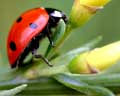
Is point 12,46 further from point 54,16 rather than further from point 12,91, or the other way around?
point 12,91

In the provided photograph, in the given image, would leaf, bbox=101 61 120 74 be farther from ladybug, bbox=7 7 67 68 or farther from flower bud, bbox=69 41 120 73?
ladybug, bbox=7 7 67 68

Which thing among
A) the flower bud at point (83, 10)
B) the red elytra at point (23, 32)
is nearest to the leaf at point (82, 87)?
the flower bud at point (83, 10)

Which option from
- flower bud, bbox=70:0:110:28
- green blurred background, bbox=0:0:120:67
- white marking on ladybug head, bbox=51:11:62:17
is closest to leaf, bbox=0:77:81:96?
flower bud, bbox=70:0:110:28

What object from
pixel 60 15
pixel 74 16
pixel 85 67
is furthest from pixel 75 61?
pixel 60 15

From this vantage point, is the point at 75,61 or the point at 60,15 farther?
the point at 60,15

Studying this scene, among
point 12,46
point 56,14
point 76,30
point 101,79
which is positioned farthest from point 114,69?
point 76,30

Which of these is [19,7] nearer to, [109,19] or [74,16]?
[109,19]

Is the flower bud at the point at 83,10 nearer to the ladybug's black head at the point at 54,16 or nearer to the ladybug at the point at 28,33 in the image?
the ladybug at the point at 28,33
